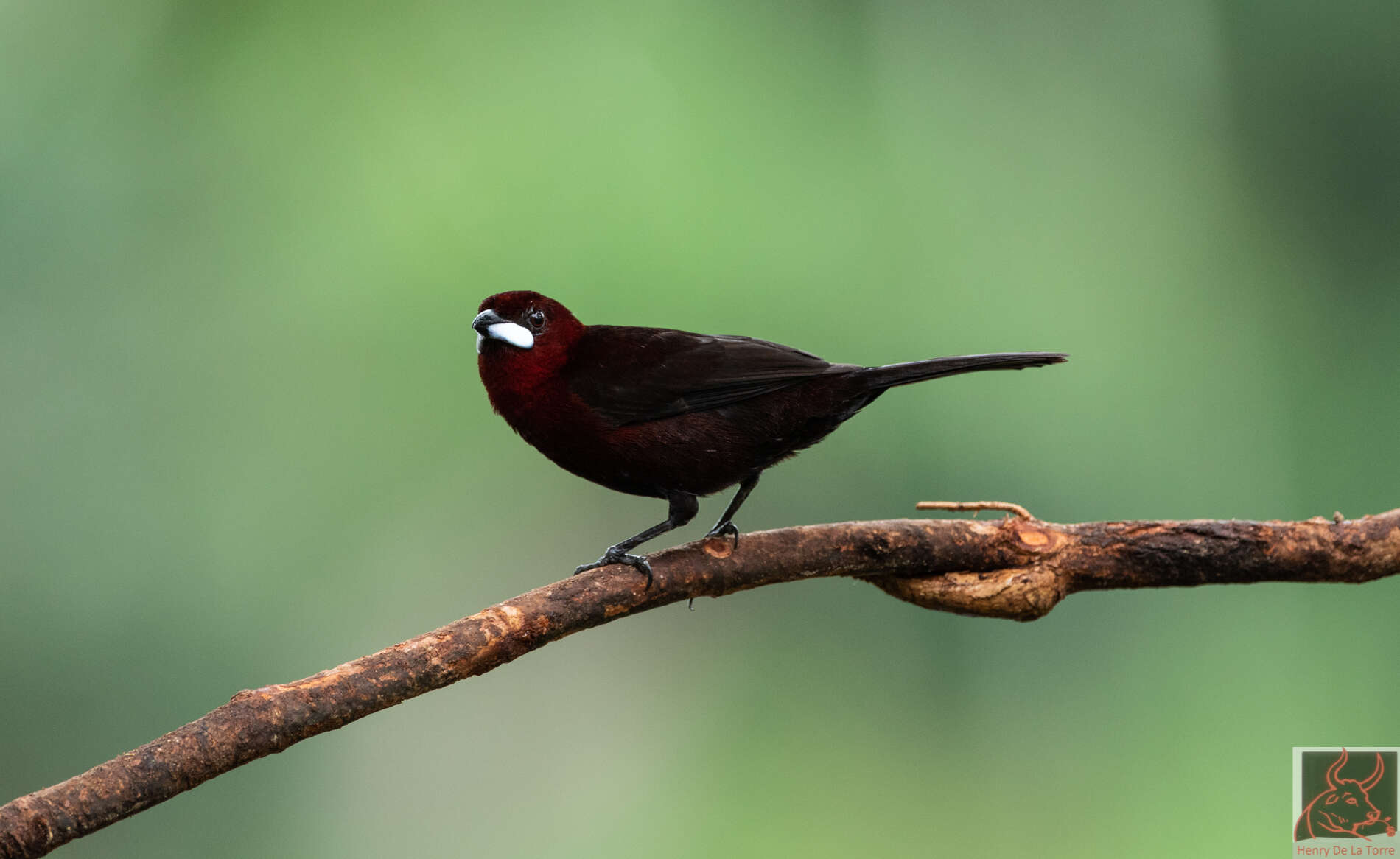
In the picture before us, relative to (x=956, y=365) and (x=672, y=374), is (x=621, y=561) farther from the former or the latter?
(x=956, y=365)

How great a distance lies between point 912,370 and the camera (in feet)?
8.18

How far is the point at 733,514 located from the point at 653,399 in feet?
1.12

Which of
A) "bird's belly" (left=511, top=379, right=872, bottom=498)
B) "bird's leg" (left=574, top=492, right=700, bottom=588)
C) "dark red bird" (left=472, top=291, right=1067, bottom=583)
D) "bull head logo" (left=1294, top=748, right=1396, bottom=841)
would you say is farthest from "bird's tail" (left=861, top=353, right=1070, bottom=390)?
"bull head logo" (left=1294, top=748, right=1396, bottom=841)

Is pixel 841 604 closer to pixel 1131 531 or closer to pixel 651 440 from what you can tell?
pixel 1131 531

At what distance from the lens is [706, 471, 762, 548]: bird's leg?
267cm

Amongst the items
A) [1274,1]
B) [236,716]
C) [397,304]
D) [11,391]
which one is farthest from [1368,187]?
[11,391]

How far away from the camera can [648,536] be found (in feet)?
8.43

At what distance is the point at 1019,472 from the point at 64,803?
10.5ft

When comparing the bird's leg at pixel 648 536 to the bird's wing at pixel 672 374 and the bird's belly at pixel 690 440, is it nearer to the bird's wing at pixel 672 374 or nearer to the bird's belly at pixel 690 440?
the bird's belly at pixel 690 440

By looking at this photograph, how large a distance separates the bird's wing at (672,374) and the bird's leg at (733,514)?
245 mm

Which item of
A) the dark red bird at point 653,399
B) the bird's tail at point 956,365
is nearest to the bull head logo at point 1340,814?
the bird's tail at point 956,365

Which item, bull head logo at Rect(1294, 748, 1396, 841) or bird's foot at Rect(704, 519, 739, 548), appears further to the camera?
bull head logo at Rect(1294, 748, 1396, 841)

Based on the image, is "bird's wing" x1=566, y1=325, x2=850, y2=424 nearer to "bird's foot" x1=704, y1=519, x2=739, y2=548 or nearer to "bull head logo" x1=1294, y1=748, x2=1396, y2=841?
"bird's foot" x1=704, y1=519, x2=739, y2=548

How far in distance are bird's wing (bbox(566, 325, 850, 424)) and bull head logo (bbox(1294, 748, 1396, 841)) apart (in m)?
1.71
